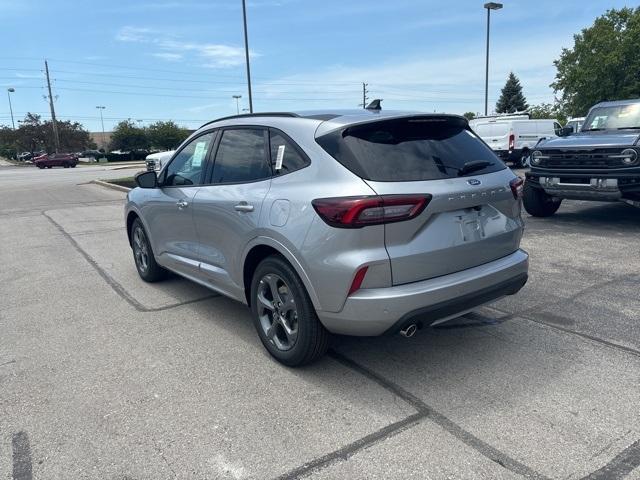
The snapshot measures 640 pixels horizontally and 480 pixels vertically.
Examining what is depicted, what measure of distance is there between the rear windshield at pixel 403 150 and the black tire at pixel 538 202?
5864 millimetres

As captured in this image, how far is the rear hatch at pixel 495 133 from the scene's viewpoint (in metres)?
22.9

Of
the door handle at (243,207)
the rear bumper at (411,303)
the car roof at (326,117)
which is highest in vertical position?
the car roof at (326,117)

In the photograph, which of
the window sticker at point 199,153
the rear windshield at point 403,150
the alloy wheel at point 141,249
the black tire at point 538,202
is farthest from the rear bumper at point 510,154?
the rear windshield at point 403,150

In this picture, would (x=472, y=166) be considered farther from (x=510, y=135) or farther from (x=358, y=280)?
(x=510, y=135)

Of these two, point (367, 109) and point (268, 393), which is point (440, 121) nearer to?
point (367, 109)

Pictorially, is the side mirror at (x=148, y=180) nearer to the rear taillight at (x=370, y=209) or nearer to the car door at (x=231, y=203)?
the car door at (x=231, y=203)

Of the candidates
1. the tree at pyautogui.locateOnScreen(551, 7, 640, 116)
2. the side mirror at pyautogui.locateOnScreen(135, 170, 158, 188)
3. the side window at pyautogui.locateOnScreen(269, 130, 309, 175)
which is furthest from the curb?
the tree at pyautogui.locateOnScreen(551, 7, 640, 116)

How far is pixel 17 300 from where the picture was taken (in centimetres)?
547

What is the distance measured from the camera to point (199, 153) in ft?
15.3

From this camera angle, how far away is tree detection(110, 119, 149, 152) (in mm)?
81250

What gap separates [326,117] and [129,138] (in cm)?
8458

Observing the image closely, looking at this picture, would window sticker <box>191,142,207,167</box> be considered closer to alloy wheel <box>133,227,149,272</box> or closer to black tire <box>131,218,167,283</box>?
black tire <box>131,218,167,283</box>

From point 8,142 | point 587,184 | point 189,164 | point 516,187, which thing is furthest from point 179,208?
point 8,142

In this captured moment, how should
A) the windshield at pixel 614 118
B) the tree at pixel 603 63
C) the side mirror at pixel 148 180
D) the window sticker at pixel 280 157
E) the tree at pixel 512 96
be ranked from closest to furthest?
the window sticker at pixel 280 157, the side mirror at pixel 148 180, the windshield at pixel 614 118, the tree at pixel 603 63, the tree at pixel 512 96
